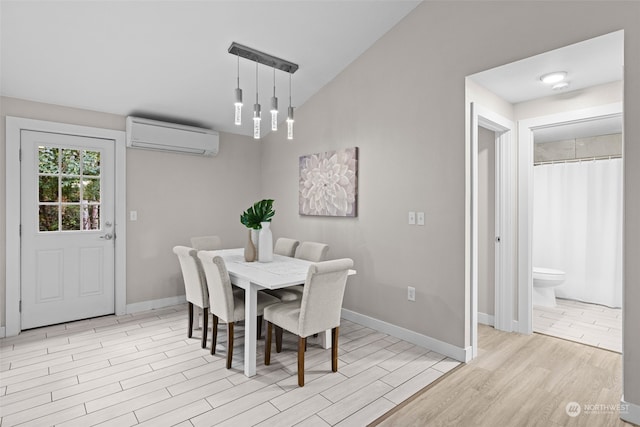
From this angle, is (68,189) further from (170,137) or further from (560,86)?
(560,86)

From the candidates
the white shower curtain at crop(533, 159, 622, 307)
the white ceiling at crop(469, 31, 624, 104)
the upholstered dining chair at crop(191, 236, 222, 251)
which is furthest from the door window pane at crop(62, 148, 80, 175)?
the white shower curtain at crop(533, 159, 622, 307)

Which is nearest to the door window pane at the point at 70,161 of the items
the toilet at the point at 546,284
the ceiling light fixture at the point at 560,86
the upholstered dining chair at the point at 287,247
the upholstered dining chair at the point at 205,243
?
the upholstered dining chair at the point at 205,243

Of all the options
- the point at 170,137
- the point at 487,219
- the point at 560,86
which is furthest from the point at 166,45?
the point at 487,219

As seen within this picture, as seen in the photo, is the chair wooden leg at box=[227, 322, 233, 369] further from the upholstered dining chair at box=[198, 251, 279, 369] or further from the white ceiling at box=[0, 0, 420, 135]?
the white ceiling at box=[0, 0, 420, 135]

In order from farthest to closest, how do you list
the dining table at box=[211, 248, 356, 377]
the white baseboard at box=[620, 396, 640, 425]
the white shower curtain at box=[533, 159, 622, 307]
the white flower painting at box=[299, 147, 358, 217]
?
1. the white shower curtain at box=[533, 159, 622, 307]
2. the white flower painting at box=[299, 147, 358, 217]
3. the dining table at box=[211, 248, 356, 377]
4. the white baseboard at box=[620, 396, 640, 425]

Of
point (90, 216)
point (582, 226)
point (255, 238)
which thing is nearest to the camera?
point (255, 238)

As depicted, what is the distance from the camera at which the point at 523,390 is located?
2.32 metres

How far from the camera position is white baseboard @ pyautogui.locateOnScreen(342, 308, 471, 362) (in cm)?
276

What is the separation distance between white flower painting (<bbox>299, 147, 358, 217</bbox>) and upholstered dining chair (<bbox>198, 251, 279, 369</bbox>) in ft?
4.78

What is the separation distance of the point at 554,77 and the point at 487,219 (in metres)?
1.43

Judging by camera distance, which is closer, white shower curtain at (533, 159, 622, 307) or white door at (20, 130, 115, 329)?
white door at (20, 130, 115, 329)

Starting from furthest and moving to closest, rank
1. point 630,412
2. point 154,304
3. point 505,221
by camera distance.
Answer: point 154,304 < point 505,221 < point 630,412

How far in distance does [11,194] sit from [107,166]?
2.81ft

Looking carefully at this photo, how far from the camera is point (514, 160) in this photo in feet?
11.0
